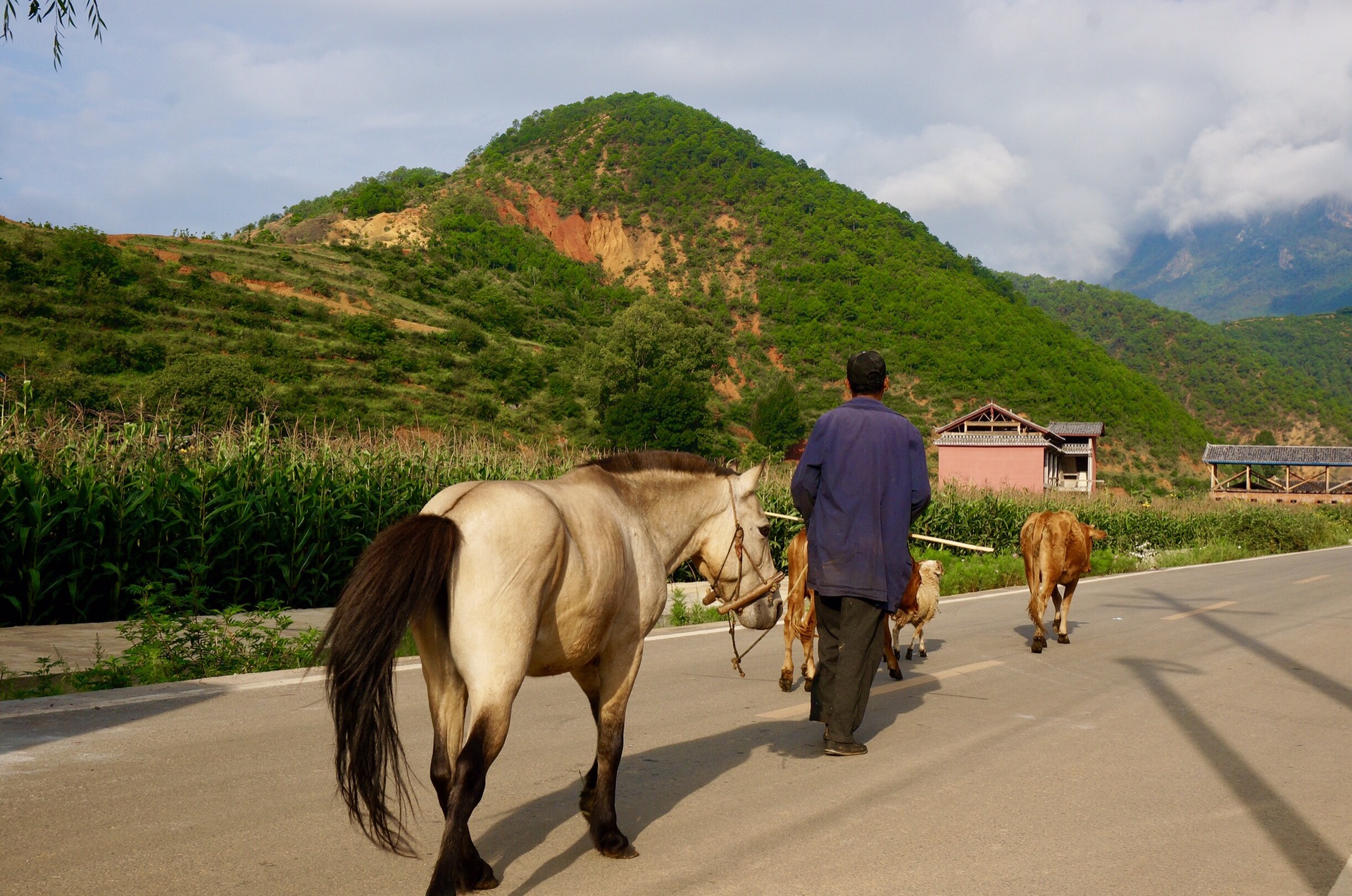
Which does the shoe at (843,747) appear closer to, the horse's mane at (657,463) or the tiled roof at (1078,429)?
the horse's mane at (657,463)

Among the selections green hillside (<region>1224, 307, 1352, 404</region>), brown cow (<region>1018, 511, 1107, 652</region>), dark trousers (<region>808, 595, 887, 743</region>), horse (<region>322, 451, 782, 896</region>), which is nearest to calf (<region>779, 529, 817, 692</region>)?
dark trousers (<region>808, 595, 887, 743</region>)

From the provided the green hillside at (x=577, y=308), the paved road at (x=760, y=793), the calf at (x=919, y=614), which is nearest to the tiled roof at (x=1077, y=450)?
the green hillside at (x=577, y=308)

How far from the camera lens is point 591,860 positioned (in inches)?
167

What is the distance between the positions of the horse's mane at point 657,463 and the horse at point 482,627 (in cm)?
8

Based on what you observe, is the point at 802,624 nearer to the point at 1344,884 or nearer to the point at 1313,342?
the point at 1344,884

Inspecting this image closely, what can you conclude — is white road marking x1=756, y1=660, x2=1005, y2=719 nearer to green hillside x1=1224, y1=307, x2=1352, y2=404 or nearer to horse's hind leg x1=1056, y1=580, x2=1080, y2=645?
horse's hind leg x1=1056, y1=580, x2=1080, y2=645

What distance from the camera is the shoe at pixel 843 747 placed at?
604 cm

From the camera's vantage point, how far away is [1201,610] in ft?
51.3

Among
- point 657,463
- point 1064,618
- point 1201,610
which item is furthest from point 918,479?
point 1201,610

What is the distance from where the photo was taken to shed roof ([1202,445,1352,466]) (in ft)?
244

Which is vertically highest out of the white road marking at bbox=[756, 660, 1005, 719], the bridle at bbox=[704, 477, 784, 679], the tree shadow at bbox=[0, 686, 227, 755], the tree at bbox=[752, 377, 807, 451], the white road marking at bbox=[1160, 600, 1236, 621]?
the tree at bbox=[752, 377, 807, 451]

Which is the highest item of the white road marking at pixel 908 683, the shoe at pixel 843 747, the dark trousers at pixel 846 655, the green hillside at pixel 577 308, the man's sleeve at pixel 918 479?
the green hillside at pixel 577 308

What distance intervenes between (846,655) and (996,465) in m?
57.4

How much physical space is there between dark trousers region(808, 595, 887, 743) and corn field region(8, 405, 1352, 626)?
597 centimetres
